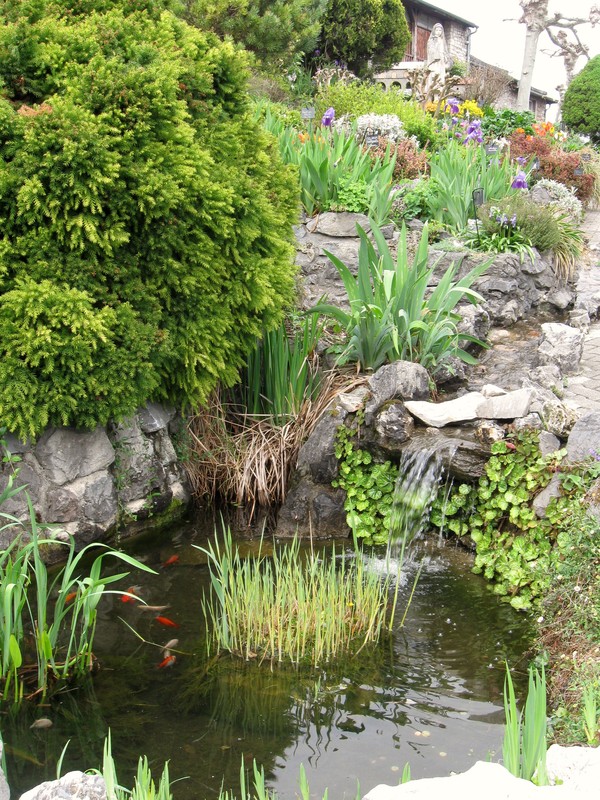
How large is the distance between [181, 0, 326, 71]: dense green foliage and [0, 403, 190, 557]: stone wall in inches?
361

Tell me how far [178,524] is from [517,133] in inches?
408

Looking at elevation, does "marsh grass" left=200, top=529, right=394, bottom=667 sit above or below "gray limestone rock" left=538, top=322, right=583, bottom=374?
below

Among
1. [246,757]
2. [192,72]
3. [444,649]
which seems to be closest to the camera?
[246,757]

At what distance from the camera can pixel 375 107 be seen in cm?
1261

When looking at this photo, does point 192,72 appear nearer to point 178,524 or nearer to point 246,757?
point 178,524

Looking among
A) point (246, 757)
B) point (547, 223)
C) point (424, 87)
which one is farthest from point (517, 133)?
point (246, 757)

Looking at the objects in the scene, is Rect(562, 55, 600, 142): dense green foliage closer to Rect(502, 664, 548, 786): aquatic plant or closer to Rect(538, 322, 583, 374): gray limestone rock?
Rect(538, 322, 583, 374): gray limestone rock

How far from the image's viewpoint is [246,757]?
132 inches

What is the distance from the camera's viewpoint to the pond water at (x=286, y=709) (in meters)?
3.30

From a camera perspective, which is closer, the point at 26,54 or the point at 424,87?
the point at 26,54

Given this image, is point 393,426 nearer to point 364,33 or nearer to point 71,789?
→ point 71,789

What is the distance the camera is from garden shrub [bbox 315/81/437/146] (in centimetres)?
1177

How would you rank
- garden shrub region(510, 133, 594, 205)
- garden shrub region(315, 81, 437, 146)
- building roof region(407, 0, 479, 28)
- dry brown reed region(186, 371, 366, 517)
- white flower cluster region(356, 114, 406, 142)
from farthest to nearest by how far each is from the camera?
building roof region(407, 0, 479, 28)
garden shrub region(510, 133, 594, 205)
garden shrub region(315, 81, 437, 146)
white flower cluster region(356, 114, 406, 142)
dry brown reed region(186, 371, 366, 517)

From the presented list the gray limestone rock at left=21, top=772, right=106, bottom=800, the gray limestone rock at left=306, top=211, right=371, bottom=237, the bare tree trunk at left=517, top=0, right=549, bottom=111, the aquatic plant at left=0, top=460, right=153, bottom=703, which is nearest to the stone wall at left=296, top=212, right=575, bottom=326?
the gray limestone rock at left=306, top=211, right=371, bottom=237
